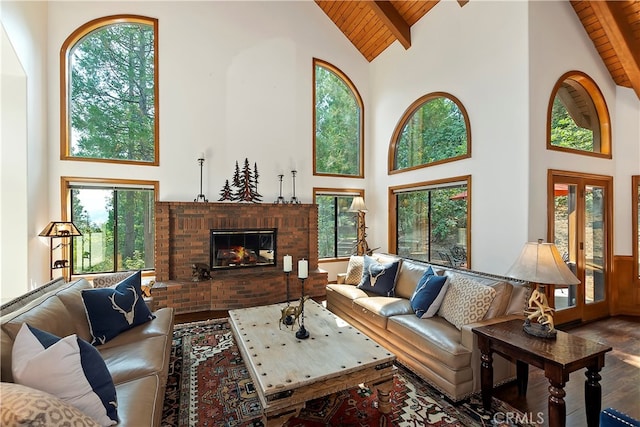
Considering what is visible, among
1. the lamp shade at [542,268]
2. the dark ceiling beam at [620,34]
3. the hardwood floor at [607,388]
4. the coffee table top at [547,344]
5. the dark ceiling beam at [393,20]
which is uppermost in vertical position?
the dark ceiling beam at [393,20]

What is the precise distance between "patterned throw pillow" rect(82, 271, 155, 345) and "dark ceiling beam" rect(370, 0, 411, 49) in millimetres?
5345

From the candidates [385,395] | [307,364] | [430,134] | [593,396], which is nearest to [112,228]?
[307,364]

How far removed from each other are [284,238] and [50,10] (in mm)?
4812

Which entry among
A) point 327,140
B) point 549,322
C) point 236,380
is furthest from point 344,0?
point 236,380

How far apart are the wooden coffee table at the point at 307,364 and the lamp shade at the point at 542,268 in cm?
119

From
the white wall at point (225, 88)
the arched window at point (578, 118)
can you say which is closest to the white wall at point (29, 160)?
the white wall at point (225, 88)

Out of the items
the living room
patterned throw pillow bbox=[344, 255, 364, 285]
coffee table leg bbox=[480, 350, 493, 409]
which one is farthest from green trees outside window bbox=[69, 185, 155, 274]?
coffee table leg bbox=[480, 350, 493, 409]

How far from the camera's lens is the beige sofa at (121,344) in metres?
1.45

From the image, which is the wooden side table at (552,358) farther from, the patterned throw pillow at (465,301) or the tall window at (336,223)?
the tall window at (336,223)

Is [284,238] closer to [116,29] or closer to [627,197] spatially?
[116,29]

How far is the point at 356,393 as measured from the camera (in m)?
2.28

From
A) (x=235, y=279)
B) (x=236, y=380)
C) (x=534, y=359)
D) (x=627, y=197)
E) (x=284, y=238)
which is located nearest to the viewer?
(x=534, y=359)

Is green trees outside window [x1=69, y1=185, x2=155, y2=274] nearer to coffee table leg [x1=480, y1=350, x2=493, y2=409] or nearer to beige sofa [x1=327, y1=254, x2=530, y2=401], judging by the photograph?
beige sofa [x1=327, y1=254, x2=530, y2=401]

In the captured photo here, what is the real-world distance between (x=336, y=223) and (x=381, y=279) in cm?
243
